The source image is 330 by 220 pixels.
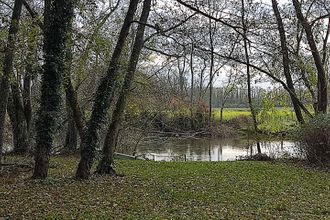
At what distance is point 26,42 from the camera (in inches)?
409

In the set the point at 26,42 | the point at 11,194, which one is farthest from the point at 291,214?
the point at 26,42

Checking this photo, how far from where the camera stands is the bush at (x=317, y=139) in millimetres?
14250

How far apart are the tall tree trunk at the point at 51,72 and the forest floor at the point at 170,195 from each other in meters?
0.96

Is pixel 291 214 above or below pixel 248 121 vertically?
below

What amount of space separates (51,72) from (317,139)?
10029mm

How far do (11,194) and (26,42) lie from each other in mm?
4251

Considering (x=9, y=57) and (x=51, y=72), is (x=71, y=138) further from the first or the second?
(x=51, y=72)

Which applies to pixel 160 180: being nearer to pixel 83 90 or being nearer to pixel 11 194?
pixel 11 194

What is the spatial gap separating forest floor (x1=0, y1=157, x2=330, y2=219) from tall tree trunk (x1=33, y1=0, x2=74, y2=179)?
96 centimetres

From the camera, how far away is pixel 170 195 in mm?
8812

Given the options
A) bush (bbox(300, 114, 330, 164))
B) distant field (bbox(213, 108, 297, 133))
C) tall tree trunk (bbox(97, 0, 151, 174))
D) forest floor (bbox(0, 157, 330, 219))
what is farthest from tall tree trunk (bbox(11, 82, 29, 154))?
distant field (bbox(213, 108, 297, 133))

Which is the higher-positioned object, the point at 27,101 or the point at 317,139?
the point at 27,101

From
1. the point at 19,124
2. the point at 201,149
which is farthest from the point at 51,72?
the point at 201,149

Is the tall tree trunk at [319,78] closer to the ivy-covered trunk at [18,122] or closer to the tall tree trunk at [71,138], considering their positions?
the tall tree trunk at [71,138]
